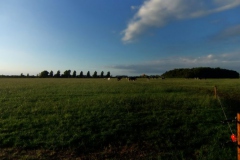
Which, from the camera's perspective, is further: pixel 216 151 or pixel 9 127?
pixel 9 127

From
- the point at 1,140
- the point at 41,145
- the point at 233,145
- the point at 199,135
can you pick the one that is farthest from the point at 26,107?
the point at 233,145

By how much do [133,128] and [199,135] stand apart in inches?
171

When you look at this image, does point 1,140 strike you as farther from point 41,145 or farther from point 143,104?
point 143,104

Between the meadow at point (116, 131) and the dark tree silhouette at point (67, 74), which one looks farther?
the dark tree silhouette at point (67, 74)

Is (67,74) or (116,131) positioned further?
(67,74)

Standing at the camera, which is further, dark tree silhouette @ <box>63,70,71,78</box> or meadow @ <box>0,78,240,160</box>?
dark tree silhouette @ <box>63,70,71,78</box>

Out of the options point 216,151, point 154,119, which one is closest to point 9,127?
point 154,119

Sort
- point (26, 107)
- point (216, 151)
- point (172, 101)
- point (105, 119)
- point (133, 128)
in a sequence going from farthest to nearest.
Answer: point (172, 101)
point (26, 107)
point (105, 119)
point (133, 128)
point (216, 151)

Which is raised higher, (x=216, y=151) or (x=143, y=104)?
(x=143, y=104)

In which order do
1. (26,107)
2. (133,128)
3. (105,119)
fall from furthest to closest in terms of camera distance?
(26,107), (105,119), (133,128)

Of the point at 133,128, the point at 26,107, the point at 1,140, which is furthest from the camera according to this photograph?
the point at 26,107

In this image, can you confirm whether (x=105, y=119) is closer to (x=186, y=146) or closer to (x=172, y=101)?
(x=186, y=146)

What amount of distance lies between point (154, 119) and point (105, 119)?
Result: 12.4 ft

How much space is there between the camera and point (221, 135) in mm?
14992
